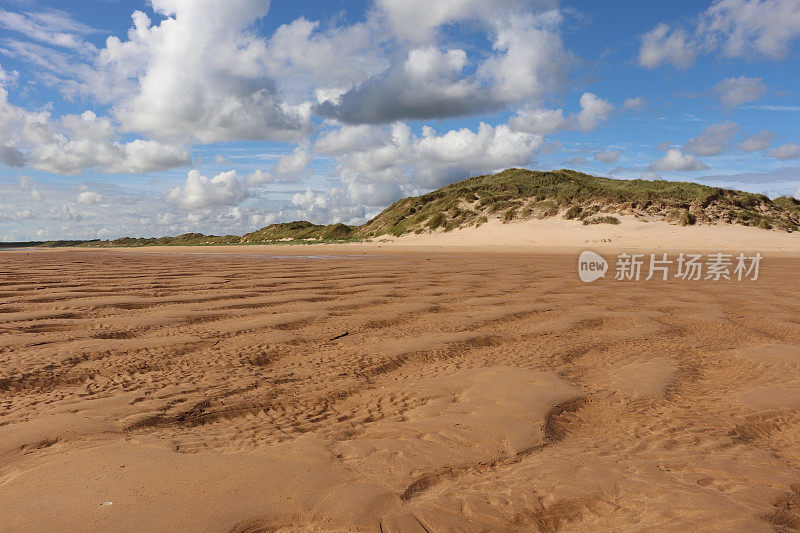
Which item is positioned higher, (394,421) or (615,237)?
(615,237)

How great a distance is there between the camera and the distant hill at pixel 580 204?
29547 millimetres

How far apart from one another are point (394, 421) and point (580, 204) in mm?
31619

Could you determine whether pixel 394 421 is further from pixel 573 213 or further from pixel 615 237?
pixel 573 213

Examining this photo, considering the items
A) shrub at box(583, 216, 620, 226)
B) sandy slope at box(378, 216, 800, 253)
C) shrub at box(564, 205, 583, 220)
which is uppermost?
shrub at box(564, 205, 583, 220)

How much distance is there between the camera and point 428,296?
6285 millimetres

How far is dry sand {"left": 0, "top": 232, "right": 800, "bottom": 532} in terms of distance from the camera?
1.60 m

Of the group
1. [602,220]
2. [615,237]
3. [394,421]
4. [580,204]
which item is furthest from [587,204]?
[394,421]

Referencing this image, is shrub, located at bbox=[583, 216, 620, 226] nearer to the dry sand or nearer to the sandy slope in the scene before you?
the sandy slope

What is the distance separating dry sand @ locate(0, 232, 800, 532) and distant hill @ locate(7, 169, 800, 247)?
2681 centimetres

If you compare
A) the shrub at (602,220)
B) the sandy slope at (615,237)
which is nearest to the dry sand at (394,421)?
the sandy slope at (615,237)

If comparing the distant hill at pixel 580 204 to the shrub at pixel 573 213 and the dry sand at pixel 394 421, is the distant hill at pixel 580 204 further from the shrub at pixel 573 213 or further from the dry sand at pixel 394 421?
the dry sand at pixel 394 421

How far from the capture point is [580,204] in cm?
3123

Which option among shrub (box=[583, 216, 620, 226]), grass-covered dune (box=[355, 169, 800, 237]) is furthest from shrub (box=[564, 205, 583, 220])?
shrub (box=[583, 216, 620, 226])

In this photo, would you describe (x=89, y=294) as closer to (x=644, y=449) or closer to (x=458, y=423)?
(x=458, y=423)
